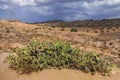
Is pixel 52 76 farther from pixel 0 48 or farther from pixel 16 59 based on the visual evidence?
pixel 0 48

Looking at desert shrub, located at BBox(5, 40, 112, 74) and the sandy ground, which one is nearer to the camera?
the sandy ground

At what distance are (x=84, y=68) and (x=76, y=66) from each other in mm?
252

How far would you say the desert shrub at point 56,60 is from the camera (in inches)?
438

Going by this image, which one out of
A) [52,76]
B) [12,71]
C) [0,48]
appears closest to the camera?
[52,76]

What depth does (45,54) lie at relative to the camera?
37.6 ft

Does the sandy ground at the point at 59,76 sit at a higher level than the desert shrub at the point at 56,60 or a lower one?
lower

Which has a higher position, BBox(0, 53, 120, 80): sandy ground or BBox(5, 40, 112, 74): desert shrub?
BBox(5, 40, 112, 74): desert shrub

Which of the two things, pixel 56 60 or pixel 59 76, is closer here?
pixel 59 76

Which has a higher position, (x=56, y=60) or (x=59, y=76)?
(x=56, y=60)

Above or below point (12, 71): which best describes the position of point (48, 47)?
above

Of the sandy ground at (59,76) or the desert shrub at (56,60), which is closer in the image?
the sandy ground at (59,76)

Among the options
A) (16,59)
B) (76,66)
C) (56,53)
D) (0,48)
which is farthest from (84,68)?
(0,48)

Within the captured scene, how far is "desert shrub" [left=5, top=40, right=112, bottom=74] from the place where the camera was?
1113 cm

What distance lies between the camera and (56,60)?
442 inches
